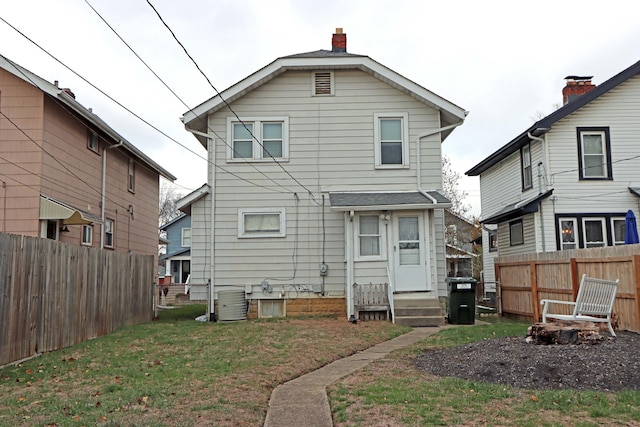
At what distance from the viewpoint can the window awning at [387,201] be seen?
45.4ft

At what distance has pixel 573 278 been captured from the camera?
12227 millimetres

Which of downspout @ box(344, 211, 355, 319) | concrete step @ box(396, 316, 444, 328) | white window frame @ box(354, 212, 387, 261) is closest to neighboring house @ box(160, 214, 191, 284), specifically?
white window frame @ box(354, 212, 387, 261)

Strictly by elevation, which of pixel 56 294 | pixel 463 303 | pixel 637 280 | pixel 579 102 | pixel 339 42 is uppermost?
pixel 339 42

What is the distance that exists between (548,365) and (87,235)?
48.7ft

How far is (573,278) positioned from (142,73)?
31.7ft

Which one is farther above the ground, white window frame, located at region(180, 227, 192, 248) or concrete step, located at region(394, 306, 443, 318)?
white window frame, located at region(180, 227, 192, 248)

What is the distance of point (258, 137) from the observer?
15.6 meters

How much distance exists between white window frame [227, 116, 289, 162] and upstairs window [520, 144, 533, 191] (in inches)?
338

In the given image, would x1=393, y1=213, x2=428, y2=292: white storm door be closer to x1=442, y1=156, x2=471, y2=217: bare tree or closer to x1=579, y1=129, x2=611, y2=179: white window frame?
x1=579, y1=129, x2=611, y2=179: white window frame

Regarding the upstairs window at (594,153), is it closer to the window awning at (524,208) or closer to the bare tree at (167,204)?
the window awning at (524,208)

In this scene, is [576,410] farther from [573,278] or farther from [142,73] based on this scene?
[142,73]

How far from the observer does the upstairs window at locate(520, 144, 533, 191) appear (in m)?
19.0

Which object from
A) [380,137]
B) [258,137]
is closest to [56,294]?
[258,137]

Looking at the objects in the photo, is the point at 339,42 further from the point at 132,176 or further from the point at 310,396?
the point at 310,396
